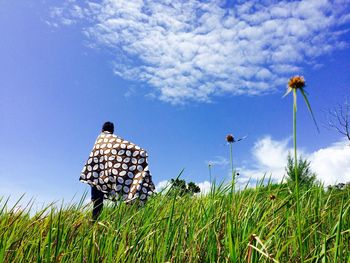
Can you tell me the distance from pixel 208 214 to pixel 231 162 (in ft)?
1.44

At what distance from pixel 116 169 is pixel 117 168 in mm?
28

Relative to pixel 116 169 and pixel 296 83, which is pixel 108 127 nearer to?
pixel 116 169

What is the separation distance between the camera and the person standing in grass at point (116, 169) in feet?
25.2

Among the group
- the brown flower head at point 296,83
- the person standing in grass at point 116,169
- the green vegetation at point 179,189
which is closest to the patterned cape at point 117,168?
the person standing in grass at point 116,169

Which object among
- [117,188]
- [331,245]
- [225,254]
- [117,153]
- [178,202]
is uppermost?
[117,153]

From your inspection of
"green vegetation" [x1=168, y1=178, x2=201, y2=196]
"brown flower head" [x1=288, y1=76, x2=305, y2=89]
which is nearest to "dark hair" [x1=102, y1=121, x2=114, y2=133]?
"green vegetation" [x1=168, y1=178, x2=201, y2=196]

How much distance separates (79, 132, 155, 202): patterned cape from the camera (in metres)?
7.70

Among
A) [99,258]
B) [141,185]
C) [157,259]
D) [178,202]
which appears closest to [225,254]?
[157,259]

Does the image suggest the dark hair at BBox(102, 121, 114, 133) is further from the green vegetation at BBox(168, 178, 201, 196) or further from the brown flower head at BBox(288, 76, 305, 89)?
the brown flower head at BBox(288, 76, 305, 89)

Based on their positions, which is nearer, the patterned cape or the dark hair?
the patterned cape

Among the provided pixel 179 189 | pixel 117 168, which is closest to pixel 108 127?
pixel 117 168

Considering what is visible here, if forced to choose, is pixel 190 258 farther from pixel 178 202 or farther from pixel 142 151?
pixel 142 151

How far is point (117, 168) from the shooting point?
7.82m

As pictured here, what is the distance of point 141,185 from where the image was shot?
757 cm
